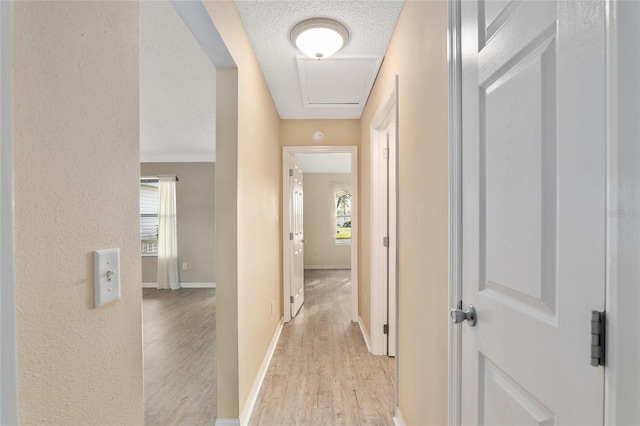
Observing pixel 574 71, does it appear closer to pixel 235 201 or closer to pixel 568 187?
pixel 568 187

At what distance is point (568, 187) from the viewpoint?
61cm

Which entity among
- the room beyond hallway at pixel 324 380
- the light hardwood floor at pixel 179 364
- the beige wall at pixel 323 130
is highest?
the beige wall at pixel 323 130

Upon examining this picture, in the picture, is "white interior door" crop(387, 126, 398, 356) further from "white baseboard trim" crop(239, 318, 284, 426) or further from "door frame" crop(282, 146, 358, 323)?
"white baseboard trim" crop(239, 318, 284, 426)

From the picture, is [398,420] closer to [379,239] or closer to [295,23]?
[379,239]

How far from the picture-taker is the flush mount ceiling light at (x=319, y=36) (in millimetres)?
1828

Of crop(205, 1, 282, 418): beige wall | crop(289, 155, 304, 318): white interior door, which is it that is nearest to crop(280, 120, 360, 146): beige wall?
crop(289, 155, 304, 318): white interior door

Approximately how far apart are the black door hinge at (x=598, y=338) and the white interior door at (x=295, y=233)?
3175 mm

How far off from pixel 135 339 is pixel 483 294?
0.98 m

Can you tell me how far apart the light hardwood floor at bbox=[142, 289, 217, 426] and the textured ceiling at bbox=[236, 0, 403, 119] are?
2497 millimetres

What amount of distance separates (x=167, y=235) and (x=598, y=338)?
20.2ft

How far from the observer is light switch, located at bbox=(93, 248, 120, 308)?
661 millimetres

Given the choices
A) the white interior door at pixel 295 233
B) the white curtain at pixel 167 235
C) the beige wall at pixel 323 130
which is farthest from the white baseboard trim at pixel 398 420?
the white curtain at pixel 167 235

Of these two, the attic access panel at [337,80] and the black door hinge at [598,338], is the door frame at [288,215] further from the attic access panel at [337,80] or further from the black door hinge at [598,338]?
the black door hinge at [598,338]

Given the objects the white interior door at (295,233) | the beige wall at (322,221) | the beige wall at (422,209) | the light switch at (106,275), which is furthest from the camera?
the beige wall at (322,221)
